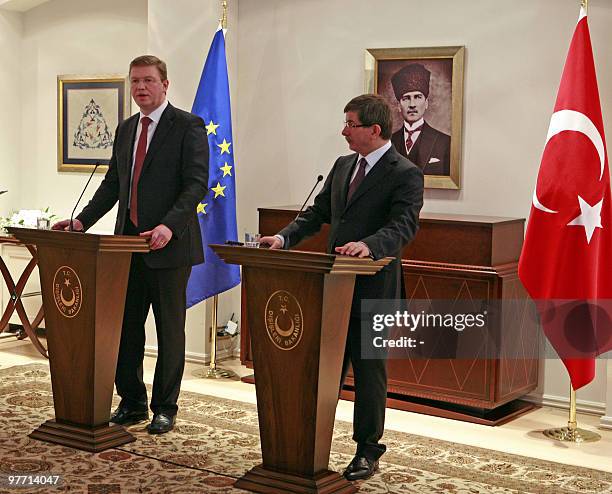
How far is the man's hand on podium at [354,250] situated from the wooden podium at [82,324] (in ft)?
3.60

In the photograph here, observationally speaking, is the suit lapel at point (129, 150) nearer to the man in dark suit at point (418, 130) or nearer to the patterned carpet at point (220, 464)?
the patterned carpet at point (220, 464)

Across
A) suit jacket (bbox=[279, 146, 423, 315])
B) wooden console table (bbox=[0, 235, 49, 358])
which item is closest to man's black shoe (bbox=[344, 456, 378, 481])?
suit jacket (bbox=[279, 146, 423, 315])

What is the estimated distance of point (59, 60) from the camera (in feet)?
26.6

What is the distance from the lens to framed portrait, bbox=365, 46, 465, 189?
20.1 feet

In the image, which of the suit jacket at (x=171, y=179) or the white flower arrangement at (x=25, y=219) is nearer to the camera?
the suit jacket at (x=171, y=179)

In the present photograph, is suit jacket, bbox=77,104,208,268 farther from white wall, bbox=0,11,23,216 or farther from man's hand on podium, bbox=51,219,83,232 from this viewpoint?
white wall, bbox=0,11,23,216

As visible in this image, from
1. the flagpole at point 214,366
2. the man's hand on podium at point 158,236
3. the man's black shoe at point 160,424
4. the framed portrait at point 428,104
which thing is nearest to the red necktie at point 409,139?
the framed portrait at point 428,104

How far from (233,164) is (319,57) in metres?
0.92

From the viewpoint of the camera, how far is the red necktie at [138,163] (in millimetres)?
4926

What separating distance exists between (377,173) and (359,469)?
126 centimetres

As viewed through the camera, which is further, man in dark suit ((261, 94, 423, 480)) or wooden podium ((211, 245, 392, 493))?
man in dark suit ((261, 94, 423, 480))

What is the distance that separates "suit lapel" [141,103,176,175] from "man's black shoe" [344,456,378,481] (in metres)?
1.72

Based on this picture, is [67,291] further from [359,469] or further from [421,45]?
[421,45]

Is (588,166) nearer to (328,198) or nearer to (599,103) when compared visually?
(599,103)
